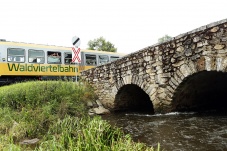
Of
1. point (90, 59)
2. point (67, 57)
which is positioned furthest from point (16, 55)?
point (90, 59)

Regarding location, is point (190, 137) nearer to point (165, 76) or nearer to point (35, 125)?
point (165, 76)

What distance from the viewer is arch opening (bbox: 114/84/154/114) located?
9.00 meters

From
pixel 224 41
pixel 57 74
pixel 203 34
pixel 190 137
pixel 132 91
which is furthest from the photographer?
pixel 57 74

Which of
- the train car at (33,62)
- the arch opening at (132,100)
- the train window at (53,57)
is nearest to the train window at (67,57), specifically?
the train car at (33,62)

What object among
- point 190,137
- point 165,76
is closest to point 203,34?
point 165,76

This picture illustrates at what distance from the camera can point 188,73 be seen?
5.77m

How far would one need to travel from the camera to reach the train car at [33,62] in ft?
36.5

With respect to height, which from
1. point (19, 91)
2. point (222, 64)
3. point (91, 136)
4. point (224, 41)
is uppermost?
point (224, 41)

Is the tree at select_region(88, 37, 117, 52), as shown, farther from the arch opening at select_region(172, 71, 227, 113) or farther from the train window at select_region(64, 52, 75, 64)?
the arch opening at select_region(172, 71, 227, 113)

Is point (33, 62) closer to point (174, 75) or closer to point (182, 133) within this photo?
point (174, 75)

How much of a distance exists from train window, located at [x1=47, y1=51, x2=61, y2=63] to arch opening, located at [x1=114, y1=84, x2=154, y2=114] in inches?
211

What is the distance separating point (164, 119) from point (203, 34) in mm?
2433

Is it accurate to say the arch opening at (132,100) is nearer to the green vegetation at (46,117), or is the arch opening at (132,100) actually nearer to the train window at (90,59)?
the green vegetation at (46,117)

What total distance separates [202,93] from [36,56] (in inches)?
338
